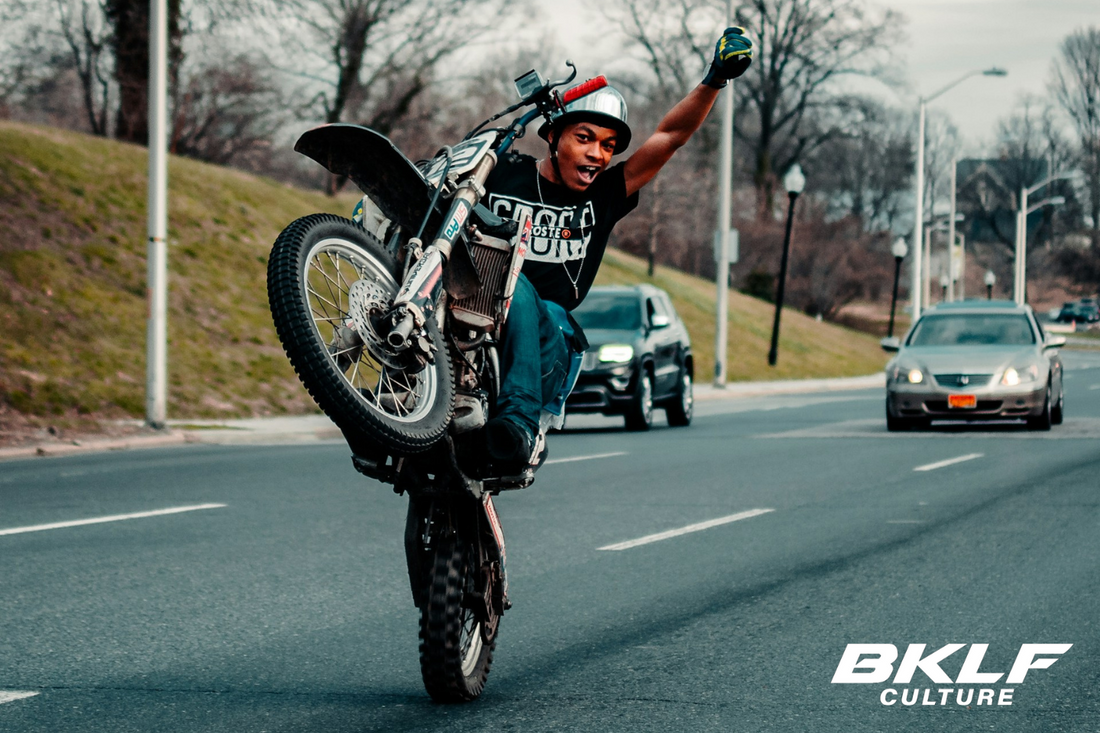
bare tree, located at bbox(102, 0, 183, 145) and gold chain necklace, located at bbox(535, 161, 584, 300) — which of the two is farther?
bare tree, located at bbox(102, 0, 183, 145)

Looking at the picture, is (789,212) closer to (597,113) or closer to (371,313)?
(597,113)

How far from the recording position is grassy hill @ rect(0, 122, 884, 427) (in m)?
19.3

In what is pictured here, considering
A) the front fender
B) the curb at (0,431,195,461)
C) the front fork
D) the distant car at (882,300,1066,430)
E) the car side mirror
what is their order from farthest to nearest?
the car side mirror → the distant car at (882,300,1066,430) → the curb at (0,431,195,461) → the front fork → the front fender

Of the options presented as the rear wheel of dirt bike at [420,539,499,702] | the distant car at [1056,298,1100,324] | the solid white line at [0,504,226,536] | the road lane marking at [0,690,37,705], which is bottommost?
the distant car at [1056,298,1100,324]

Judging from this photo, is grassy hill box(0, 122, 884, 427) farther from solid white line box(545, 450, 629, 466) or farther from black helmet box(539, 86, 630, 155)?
black helmet box(539, 86, 630, 155)

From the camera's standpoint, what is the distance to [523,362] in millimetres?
4887

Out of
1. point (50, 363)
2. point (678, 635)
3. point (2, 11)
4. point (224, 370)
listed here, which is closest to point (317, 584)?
point (678, 635)

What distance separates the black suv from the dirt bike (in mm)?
12765

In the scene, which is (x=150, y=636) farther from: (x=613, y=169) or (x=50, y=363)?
(x=50, y=363)

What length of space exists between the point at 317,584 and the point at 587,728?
311 centimetres

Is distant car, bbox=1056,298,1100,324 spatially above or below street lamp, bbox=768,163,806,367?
below

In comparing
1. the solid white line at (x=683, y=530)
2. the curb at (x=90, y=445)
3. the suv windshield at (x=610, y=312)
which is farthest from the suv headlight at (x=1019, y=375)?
the curb at (x=90, y=445)

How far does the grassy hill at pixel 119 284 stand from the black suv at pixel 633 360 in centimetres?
495

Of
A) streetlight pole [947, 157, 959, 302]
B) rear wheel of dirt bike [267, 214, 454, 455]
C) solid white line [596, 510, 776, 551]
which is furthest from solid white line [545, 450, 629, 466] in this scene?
streetlight pole [947, 157, 959, 302]
